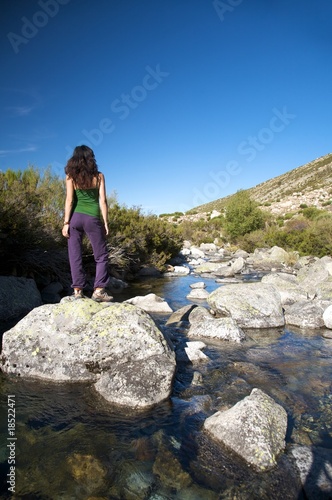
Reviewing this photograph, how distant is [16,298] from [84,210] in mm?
3552

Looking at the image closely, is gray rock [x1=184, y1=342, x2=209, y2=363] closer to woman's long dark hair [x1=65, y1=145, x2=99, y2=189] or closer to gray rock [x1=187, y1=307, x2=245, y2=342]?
gray rock [x1=187, y1=307, x2=245, y2=342]

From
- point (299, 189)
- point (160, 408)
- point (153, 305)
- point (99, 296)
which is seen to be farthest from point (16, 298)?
point (299, 189)

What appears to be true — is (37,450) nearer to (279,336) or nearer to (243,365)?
(243,365)

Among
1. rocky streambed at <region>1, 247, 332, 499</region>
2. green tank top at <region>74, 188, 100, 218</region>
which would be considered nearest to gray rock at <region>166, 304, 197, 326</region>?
rocky streambed at <region>1, 247, 332, 499</region>

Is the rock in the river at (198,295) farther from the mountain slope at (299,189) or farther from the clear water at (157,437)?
the mountain slope at (299,189)

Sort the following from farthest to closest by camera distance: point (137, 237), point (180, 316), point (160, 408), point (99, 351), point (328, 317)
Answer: point (137, 237)
point (180, 316)
point (328, 317)
point (99, 351)
point (160, 408)

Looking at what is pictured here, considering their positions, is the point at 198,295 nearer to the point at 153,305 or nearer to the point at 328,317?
the point at 153,305

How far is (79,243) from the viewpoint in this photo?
199 inches

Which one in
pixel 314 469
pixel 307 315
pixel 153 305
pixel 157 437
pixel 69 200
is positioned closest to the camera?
pixel 314 469

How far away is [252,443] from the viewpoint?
118 inches

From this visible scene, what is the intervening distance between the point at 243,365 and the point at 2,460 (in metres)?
3.68

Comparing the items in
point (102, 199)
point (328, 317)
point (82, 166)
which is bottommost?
point (328, 317)

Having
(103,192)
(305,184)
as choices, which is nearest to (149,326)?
(103,192)

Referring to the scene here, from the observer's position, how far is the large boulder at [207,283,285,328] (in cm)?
769
